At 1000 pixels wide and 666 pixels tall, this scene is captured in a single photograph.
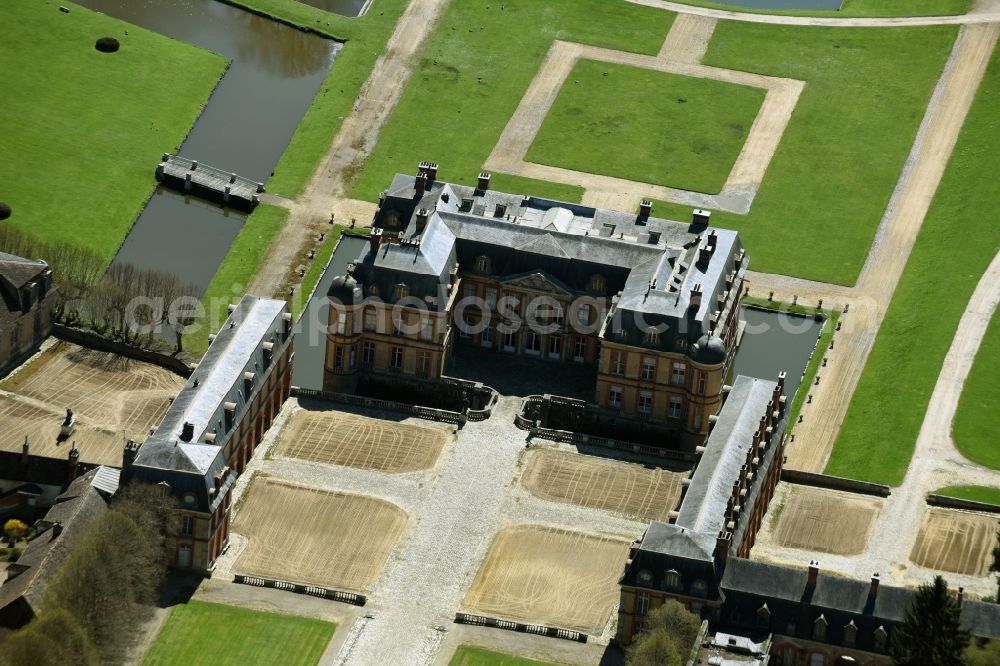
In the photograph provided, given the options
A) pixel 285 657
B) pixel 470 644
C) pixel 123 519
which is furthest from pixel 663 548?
pixel 123 519

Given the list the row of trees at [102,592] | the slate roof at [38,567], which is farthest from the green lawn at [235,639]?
the slate roof at [38,567]

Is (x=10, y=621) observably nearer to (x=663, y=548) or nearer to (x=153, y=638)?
(x=153, y=638)

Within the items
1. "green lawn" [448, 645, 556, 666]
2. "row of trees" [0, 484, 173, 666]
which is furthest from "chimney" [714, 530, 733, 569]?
"row of trees" [0, 484, 173, 666]

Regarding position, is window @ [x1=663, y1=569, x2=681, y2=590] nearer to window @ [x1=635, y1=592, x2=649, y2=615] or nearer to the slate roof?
window @ [x1=635, y1=592, x2=649, y2=615]

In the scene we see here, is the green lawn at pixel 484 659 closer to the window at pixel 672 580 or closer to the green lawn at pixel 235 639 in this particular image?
the green lawn at pixel 235 639

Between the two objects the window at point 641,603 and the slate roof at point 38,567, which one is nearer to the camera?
the slate roof at point 38,567

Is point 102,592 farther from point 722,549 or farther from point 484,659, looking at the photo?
point 722,549

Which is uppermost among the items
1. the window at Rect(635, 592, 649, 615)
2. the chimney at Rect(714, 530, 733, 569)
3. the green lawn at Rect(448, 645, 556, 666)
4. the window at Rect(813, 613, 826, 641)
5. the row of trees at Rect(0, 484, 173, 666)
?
the chimney at Rect(714, 530, 733, 569)
